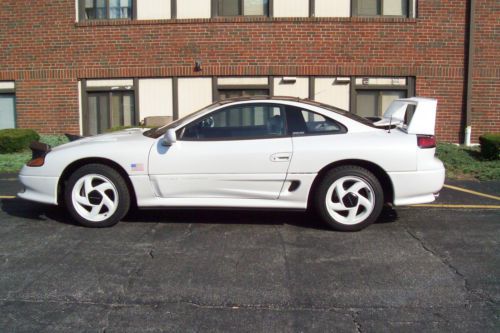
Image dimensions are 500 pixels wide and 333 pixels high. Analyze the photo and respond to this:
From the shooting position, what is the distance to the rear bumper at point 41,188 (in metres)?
6.25

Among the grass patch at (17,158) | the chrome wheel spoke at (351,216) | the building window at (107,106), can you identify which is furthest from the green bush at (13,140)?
the chrome wheel spoke at (351,216)

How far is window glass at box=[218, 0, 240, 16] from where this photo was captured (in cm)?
1350

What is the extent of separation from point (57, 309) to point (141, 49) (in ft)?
33.7

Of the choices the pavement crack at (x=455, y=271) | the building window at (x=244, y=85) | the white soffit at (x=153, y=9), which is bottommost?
the pavement crack at (x=455, y=271)

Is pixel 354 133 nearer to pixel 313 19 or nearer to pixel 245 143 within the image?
pixel 245 143

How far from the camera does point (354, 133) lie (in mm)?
6230

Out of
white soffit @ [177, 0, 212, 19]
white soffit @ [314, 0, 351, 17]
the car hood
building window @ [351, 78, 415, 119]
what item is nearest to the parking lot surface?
the car hood

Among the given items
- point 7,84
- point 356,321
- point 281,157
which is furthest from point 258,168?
point 7,84

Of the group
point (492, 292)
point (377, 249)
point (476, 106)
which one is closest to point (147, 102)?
point (476, 106)

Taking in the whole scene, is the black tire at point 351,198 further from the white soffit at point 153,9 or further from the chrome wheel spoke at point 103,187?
the white soffit at point 153,9

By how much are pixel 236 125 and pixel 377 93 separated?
7.95m

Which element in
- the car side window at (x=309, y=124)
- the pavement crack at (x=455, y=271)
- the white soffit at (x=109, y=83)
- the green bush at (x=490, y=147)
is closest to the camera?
the pavement crack at (x=455, y=271)

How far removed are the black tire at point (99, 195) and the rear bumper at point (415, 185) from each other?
2.86 m

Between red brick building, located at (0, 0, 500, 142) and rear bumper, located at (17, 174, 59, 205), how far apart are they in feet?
24.0
